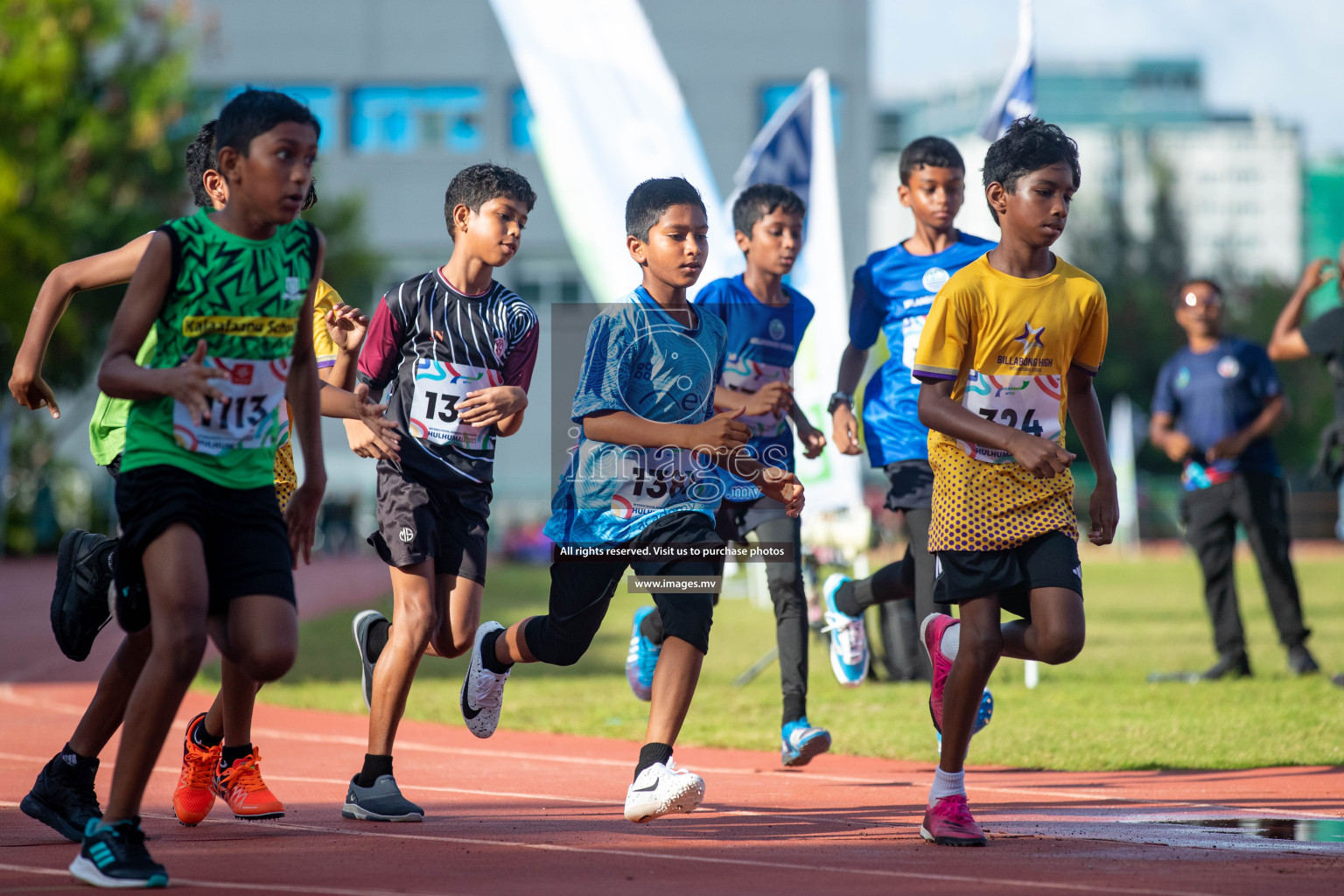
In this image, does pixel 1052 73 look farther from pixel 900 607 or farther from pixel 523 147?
pixel 900 607

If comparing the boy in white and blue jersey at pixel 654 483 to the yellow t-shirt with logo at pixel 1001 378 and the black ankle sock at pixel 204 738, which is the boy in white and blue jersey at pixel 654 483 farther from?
the black ankle sock at pixel 204 738

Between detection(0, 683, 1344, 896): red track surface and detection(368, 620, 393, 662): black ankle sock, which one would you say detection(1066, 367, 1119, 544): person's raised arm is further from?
detection(368, 620, 393, 662): black ankle sock

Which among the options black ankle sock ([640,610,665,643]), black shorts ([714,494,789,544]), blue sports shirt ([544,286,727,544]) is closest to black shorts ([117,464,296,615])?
blue sports shirt ([544,286,727,544])

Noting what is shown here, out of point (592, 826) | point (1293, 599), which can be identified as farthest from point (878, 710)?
point (592, 826)

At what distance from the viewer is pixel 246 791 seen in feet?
17.0

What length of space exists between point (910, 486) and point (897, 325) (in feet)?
2.49

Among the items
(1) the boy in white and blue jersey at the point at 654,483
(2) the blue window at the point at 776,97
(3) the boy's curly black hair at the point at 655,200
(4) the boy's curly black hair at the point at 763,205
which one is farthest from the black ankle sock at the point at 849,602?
(2) the blue window at the point at 776,97

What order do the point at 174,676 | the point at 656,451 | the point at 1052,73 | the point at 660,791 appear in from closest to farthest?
the point at 174,676, the point at 660,791, the point at 656,451, the point at 1052,73

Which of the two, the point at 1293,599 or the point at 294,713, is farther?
the point at 1293,599

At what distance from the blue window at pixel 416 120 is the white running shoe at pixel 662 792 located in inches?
1791

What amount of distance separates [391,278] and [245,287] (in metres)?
44.5

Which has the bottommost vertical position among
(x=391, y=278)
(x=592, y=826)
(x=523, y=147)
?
(x=592, y=826)

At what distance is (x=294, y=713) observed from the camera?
29.3 feet

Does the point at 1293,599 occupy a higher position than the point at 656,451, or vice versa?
the point at 656,451
